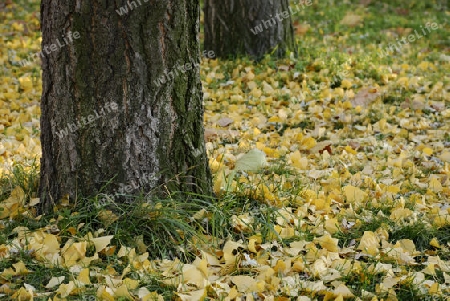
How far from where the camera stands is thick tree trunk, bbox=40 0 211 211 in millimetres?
2916

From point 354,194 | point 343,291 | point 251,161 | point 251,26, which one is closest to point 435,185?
point 354,194

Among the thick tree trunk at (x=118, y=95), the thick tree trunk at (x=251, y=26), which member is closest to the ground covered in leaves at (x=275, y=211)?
the thick tree trunk at (x=118, y=95)

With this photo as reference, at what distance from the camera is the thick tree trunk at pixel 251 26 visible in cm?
627

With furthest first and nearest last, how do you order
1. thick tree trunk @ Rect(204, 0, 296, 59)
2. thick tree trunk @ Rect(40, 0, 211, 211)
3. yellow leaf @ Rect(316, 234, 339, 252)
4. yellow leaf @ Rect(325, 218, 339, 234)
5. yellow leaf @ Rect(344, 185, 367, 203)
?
thick tree trunk @ Rect(204, 0, 296, 59), yellow leaf @ Rect(344, 185, 367, 203), yellow leaf @ Rect(325, 218, 339, 234), yellow leaf @ Rect(316, 234, 339, 252), thick tree trunk @ Rect(40, 0, 211, 211)

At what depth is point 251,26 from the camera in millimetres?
6293

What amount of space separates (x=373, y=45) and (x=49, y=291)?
19.2 feet

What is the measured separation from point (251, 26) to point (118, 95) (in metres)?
3.56

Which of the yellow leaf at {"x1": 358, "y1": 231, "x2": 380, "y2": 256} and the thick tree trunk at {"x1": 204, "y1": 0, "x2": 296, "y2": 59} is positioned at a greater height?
the thick tree trunk at {"x1": 204, "y1": 0, "x2": 296, "y2": 59}

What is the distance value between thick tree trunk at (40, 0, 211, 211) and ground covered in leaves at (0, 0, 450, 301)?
17 cm

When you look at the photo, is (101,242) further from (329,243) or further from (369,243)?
(369,243)

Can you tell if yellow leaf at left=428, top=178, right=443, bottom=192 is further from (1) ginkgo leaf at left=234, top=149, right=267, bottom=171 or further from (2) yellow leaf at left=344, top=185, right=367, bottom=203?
(1) ginkgo leaf at left=234, top=149, right=267, bottom=171

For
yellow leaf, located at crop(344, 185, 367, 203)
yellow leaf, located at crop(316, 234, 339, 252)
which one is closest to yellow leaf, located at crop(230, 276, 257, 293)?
yellow leaf, located at crop(316, 234, 339, 252)

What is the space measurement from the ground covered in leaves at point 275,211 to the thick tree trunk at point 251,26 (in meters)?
0.47

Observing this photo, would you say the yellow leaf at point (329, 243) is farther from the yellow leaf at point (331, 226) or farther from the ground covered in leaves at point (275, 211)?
the yellow leaf at point (331, 226)
